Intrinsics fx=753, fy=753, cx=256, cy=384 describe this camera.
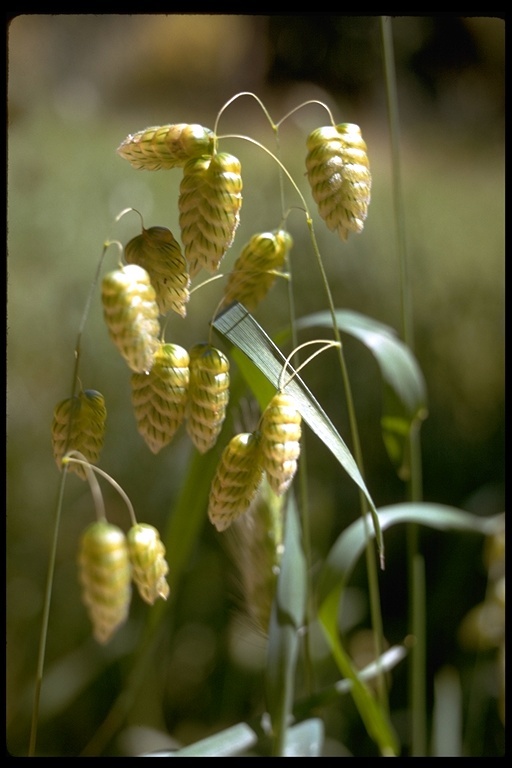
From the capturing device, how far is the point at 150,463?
4.72 feet

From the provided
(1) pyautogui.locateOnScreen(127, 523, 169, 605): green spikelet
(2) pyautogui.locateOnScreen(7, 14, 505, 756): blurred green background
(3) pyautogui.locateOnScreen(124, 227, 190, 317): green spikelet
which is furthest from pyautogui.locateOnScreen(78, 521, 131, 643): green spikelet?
(2) pyautogui.locateOnScreen(7, 14, 505, 756): blurred green background

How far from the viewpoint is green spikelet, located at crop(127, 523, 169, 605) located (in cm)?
44

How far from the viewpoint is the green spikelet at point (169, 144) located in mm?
474

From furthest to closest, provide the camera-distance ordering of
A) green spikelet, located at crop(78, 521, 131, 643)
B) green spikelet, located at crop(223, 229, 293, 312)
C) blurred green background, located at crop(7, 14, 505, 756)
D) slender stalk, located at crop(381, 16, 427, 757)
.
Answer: blurred green background, located at crop(7, 14, 505, 756) → slender stalk, located at crop(381, 16, 427, 757) → green spikelet, located at crop(223, 229, 293, 312) → green spikelet, located at crop(78, 521, 131, 643)

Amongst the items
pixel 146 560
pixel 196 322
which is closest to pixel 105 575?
pixel 146 560

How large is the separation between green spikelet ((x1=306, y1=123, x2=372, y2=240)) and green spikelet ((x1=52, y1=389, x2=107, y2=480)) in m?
0.19

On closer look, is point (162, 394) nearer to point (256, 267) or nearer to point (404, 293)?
point (256, 267)

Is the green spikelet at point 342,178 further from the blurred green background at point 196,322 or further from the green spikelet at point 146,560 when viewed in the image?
the blurred green background at point 196,322

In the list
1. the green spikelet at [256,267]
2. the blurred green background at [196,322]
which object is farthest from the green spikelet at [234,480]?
the blurred green background at [196,322]

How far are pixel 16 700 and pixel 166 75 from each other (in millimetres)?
1678

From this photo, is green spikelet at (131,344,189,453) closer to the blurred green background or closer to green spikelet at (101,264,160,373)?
green spikelet at (101,264,160,373)

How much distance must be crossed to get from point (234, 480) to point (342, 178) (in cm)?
21
